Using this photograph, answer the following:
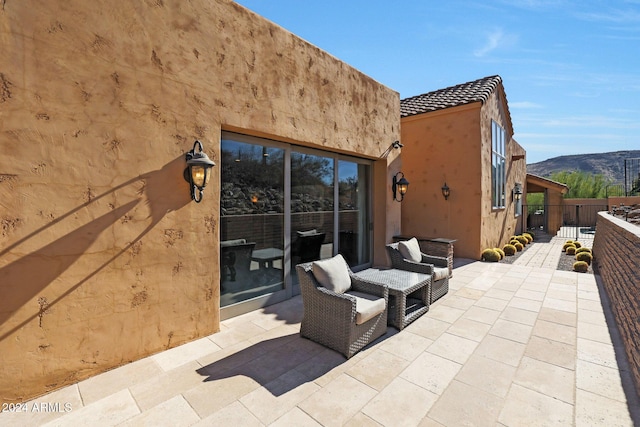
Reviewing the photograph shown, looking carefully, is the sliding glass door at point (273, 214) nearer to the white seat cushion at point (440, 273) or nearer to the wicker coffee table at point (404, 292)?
the wicker coffee table at point (404, 292)

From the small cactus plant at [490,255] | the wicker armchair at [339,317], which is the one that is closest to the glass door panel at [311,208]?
the wicker armchair at [339,317]

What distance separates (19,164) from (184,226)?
1553mm

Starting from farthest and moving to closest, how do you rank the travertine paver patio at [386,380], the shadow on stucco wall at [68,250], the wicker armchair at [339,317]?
1. the wicker armchair at [339,317]
2. the shadow on stucco wall at [68,250]
3. the travertine paver patio at [386,380]

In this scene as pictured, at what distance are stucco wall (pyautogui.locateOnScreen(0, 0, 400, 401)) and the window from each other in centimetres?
895

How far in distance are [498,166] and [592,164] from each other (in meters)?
82.2

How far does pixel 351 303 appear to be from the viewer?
313 cm

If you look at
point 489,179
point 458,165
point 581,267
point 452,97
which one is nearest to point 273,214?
point 458,165

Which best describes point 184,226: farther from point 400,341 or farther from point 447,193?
point 447,193

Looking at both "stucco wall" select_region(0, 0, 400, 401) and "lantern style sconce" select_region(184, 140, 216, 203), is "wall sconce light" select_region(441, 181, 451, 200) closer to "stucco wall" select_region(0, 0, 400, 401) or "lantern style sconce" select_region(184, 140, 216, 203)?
"stucco wall" select_region(0, 0, 400, 401)

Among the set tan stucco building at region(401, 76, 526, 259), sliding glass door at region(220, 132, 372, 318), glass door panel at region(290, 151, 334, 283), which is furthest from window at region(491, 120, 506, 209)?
glass door panel at region(290, 151, 334, 283)

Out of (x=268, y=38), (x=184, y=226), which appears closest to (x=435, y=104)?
(x=268, y=38)

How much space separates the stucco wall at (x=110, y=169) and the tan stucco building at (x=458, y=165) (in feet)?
22.7

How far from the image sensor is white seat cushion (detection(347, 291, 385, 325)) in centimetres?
322

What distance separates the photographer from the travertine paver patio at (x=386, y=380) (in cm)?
230
